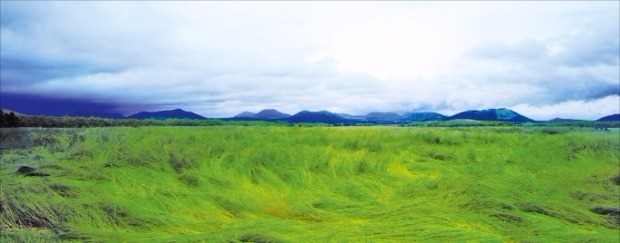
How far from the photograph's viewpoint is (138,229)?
427 cm

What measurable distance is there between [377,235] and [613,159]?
7302 mm

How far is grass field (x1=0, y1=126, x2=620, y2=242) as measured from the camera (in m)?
4.18

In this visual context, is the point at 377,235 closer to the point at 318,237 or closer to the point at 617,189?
the point at 318,237

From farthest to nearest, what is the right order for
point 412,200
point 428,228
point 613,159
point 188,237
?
point 613,159
point 412,200
point 428,228
point 188,237

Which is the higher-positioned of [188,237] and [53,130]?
[53,130]

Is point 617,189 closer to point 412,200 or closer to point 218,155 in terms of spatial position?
point 412,200

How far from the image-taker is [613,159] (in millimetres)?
8984

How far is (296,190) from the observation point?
595 cm

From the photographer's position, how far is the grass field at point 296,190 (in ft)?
13.7

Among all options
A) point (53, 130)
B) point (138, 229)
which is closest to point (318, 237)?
point (138, 229)

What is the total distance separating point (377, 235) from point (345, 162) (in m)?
3.25

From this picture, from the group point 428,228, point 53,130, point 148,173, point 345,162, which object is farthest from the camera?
point 53,130

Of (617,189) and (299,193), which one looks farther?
(617,189)

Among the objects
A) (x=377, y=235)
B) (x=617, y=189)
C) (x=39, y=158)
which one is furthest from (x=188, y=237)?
(x=617, y=189)
